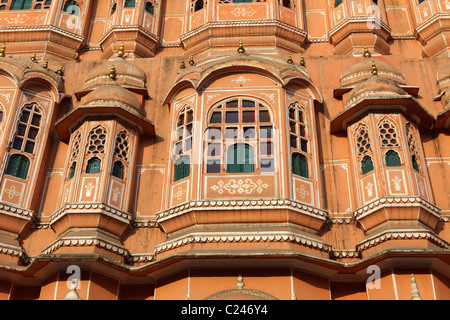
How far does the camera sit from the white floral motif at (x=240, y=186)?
11336 millimetres

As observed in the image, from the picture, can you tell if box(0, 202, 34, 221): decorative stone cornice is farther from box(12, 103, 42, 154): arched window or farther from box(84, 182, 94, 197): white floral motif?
box(12, 103, 42, 154): arched window

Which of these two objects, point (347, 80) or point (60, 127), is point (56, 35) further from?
point (347, 80)

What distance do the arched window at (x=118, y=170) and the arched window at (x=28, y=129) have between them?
2.13 m

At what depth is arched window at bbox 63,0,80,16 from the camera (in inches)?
707

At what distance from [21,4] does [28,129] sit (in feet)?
22.1

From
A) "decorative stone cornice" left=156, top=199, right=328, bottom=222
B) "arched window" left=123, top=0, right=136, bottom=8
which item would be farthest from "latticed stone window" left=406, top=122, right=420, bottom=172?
"arched window" left=123, top=0, right=136, bottom=8

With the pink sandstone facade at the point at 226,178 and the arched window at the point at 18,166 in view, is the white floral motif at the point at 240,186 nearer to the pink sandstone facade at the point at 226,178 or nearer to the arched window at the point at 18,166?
the pink sandstone facade at the point at 226,178

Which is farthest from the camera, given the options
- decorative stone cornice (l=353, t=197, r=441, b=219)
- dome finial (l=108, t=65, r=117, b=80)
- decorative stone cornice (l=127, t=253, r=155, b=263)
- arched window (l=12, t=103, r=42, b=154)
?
dome finial (l=108, t=65, r=117, b=80)

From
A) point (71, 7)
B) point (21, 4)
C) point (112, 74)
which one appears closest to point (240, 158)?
point (112, 74)

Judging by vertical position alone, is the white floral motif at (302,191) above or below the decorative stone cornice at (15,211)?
above

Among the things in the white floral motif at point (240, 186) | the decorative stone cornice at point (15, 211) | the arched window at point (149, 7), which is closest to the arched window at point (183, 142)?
the white floral motif at point (240, 186)

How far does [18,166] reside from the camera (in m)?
12.5

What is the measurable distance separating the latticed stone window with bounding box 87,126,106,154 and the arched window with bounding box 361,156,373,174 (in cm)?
569

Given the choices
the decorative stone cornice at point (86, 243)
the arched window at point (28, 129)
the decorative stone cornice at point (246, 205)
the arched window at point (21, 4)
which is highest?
the arched window at point (21, 4)
